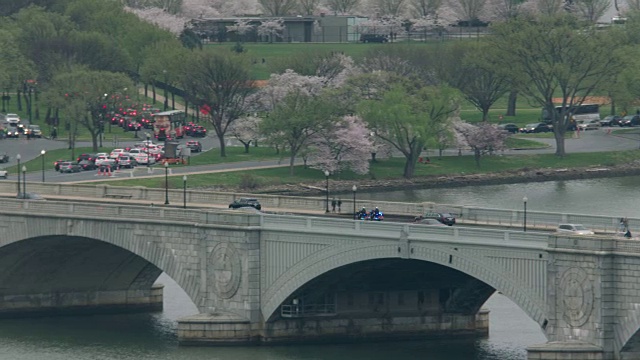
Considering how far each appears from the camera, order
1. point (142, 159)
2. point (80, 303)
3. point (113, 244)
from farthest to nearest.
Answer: point (142, 159) → point (80, 303) → point (113, 244)

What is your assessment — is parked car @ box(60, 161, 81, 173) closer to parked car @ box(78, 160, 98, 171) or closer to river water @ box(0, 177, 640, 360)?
parked car @ box(78, 160, 98, 171)

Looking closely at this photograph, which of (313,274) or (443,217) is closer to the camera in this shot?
(313,274)

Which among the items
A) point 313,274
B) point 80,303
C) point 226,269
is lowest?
point 80,303

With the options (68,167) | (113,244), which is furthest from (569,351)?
(68,167)

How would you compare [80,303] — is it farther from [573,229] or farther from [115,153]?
[115,153]

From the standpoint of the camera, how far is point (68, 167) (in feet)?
633

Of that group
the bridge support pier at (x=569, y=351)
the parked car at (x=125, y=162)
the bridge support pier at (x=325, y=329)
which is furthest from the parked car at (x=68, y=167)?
the bridge support pier at (x=569, y=351)

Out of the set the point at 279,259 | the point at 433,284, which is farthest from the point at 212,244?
the point at 433,284

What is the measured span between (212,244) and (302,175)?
81.3m

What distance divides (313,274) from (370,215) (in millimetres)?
10353

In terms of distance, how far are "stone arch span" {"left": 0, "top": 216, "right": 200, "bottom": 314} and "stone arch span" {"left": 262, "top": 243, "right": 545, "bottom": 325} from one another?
5.77 metres

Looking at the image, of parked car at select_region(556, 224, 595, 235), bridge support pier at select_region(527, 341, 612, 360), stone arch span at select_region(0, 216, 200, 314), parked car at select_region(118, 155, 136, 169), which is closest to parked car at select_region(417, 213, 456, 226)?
parked car at select_region(556, 224, 595, 235)

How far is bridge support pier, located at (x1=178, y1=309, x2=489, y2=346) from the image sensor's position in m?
117

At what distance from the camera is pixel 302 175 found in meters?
200
